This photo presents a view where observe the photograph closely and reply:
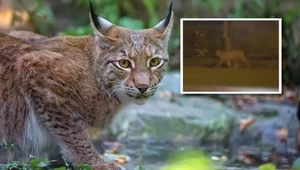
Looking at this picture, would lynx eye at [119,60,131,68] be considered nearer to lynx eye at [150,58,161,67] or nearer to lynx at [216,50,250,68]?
lynx eye at [150,58,161,67]

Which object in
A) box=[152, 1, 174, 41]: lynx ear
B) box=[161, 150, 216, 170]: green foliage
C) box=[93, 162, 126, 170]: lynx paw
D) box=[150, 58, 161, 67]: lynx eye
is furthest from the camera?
box=[152, 1, 174, 41]: lynx ear

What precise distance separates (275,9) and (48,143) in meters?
4.81

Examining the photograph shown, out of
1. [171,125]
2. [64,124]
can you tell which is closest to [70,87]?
[64,124]

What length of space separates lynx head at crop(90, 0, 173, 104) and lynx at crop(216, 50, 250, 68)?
1797 millimetres

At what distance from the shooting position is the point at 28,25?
919 cm

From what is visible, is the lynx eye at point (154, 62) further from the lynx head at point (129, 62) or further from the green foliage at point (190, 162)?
the green foliage at point (190, 162)

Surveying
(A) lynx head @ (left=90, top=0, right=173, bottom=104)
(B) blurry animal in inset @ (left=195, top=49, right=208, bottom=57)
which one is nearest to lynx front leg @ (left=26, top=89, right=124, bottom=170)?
(A) lynx head @ (left=90, top=0, right=173, bottom=104)

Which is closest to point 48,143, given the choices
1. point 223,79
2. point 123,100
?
point 123,100

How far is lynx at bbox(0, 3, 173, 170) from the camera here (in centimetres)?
471

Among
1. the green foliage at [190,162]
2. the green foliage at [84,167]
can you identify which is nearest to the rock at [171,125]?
the green foliage at [84,167]

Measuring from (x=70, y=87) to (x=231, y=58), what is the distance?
233cm

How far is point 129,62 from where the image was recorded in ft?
15.7

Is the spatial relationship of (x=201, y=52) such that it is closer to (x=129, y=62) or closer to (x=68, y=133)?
(x=129, y=62)

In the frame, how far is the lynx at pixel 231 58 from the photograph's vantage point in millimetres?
6691
